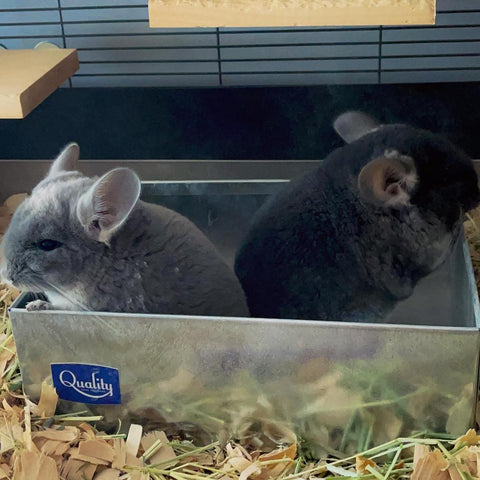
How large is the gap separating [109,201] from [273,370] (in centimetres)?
49

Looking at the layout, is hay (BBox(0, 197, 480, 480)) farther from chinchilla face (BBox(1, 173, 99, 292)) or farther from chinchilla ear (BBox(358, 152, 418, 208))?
chinchilla ear (BBox(358, 152, 418, 208))

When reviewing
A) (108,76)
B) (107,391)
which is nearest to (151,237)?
(107,391)

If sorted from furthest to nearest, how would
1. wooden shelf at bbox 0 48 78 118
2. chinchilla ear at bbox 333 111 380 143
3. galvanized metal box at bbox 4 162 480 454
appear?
1. chinchilla ear at bbox 333 111 380 143
2. wooden shelf at bbox 0 48 78 118
3. galvanized metal box at bbox 4 162 480 454

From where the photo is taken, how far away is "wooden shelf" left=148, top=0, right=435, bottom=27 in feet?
5.14

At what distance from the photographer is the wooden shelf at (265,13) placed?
5.14 feet

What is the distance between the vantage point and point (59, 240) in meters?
1.62

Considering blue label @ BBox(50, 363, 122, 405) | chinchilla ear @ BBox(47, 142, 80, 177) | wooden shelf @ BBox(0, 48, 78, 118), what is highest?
wooden shelf @ BBox(0, 48, 78, 118)

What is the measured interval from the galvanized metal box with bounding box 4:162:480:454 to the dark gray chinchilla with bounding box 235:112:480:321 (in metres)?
0.16

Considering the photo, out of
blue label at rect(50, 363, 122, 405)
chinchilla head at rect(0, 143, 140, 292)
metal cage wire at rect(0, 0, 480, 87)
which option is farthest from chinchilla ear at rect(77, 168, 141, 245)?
metal cage wire at rect(0, 0, 480, 87)

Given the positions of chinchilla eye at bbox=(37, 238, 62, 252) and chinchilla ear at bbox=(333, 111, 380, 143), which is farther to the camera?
chinchilla ear at bbox=(333, 111, 380, 143)

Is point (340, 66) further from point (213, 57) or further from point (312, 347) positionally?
point (312, 347)

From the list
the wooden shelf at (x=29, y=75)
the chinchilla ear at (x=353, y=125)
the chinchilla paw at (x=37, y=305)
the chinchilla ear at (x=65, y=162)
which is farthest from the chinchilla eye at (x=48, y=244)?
Result: the chinchilla ear at (x=353, y=125)

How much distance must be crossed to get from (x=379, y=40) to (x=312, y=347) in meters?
1.27

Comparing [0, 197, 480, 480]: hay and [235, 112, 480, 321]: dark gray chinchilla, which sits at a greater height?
[235, 112, 480, 321]: dark gray chinchilla
